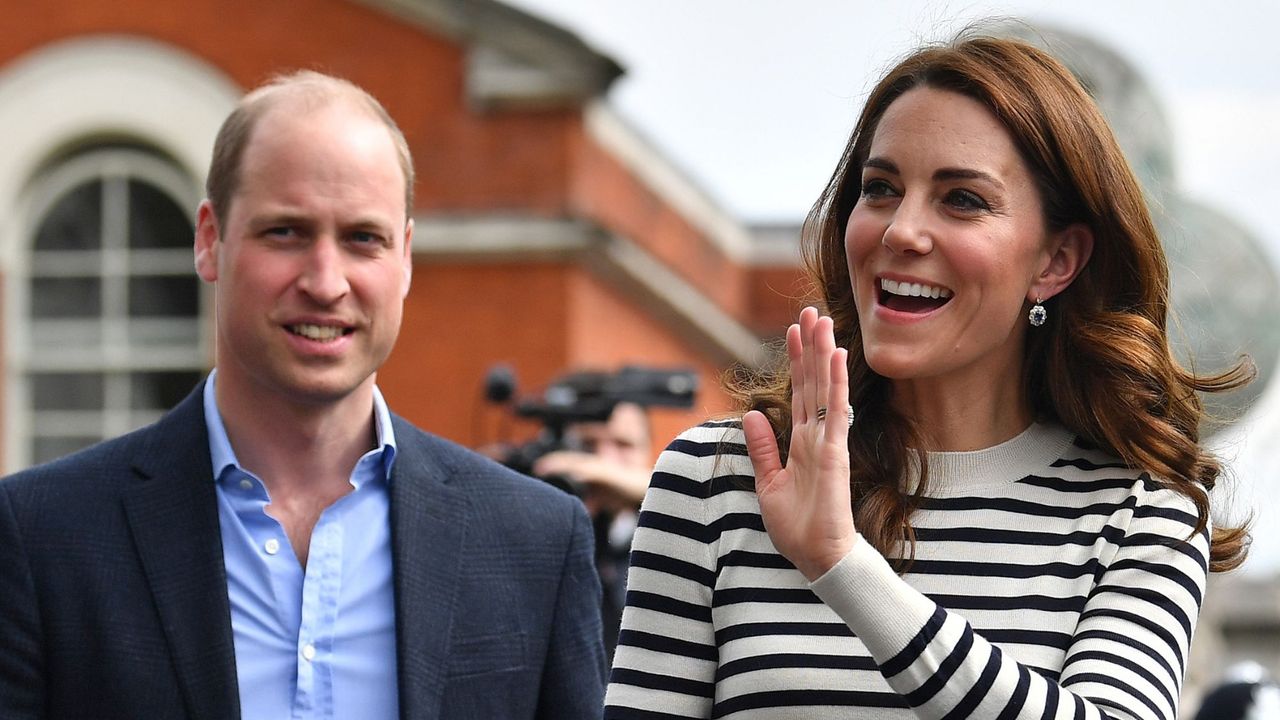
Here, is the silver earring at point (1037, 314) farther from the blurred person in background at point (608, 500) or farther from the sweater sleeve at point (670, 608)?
the blurred person in background at point (608, 500)

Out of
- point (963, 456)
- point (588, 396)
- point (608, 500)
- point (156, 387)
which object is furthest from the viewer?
point (156, 387)

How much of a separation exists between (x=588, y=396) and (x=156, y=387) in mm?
8843

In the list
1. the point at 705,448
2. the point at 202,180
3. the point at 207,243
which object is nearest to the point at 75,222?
the point at 202,180

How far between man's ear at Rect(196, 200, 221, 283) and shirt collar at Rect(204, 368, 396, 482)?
0.55 feet

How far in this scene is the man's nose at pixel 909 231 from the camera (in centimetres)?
246

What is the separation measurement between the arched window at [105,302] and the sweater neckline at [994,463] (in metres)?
12.1

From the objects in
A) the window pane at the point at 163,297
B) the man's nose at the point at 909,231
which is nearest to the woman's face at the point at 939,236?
the man's nose at the point at 909,231

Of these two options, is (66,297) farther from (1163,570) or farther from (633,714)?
(1163,570)

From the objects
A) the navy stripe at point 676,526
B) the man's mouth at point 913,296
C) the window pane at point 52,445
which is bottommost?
the window pane at point 52,445

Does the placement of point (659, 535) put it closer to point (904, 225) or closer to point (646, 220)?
point (904, 225)

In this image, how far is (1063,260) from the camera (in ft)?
8.77

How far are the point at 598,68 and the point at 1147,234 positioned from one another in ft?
36.0

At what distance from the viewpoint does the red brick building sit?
1368cm

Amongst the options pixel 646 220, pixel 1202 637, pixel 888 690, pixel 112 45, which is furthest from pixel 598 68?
pixel 888 690
